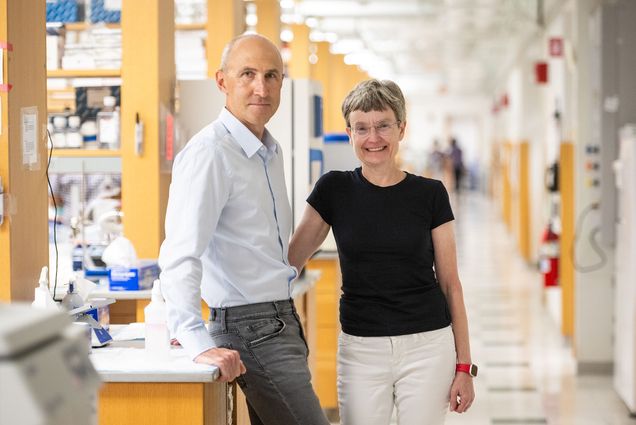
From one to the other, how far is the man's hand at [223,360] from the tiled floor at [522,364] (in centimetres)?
335

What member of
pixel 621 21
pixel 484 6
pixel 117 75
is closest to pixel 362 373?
pixel 117 75

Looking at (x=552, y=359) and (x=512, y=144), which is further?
(x=512, y=144)

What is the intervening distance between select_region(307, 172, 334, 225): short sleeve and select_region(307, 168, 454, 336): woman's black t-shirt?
31 millimetres

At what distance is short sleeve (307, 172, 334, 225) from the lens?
272cm

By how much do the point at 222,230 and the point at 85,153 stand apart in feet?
9.26

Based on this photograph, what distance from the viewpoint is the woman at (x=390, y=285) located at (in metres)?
2.61

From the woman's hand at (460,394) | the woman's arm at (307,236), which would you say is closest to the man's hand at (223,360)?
the woman's arm at (307,236)

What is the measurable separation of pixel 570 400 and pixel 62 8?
3.96m

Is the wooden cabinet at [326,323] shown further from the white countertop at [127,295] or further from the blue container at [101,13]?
the blue container at [101,13]

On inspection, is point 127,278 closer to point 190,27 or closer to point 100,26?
point 100,26

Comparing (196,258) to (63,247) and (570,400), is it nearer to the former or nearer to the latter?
(63,247)

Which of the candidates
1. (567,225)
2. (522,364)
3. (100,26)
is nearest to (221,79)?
(100,26)

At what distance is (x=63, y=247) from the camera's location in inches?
196

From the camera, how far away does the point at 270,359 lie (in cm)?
250
